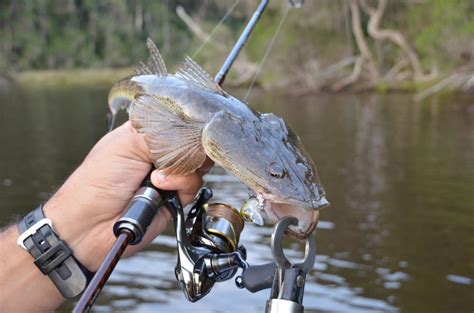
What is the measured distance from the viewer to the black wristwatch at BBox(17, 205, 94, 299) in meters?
1.88

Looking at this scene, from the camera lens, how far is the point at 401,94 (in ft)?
72.3

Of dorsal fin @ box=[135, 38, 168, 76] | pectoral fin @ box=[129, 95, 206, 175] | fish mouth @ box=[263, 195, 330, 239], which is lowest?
fish mouth @ box=[263, 195, 330, 239]

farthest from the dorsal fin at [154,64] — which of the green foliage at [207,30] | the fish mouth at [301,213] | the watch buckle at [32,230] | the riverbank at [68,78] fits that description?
the riverbank at [68,78]

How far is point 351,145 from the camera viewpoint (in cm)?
1119

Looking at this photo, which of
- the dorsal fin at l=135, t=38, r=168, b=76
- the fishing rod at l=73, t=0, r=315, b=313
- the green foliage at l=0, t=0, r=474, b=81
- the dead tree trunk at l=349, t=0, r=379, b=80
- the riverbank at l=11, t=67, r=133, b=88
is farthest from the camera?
the riverbank at l=11, t=67, r=133, b=88

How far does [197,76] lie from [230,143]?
320 millimetres

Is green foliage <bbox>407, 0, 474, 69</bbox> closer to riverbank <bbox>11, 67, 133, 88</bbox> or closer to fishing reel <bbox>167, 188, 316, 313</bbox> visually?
riverbank <bbox>11, 67, 133, 88</bbox>

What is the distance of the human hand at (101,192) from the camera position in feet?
6.16

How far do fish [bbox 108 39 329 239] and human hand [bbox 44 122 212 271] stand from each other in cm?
9

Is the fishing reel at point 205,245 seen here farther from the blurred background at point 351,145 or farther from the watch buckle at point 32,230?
the blurred background at point 351,145

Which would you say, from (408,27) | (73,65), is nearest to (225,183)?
(408,27)

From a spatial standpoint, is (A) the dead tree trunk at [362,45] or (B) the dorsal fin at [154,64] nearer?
(B) the dorsal fin at [154,64]

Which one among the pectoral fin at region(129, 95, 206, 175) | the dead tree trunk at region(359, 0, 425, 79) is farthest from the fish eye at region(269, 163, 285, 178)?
the dead tree trunk at region(359, 0, 425, 79)

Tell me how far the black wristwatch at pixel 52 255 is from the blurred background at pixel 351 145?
1.45m
